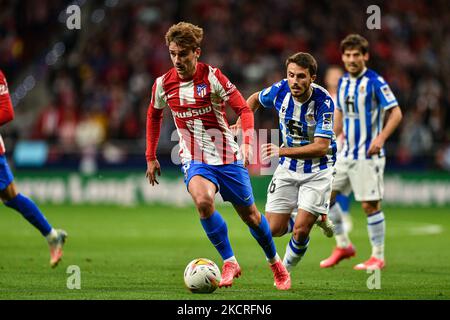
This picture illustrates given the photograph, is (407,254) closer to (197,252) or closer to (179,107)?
(197,252)

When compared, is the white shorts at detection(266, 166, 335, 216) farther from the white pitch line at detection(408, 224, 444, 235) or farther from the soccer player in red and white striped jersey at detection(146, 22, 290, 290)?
the white pitch line at detection(408, 224, 444, 235)

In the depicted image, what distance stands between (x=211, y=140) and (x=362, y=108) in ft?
8.41

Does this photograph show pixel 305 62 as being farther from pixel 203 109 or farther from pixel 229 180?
pixel 229 180

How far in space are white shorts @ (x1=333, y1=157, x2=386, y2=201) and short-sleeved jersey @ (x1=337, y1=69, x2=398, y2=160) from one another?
80 mm

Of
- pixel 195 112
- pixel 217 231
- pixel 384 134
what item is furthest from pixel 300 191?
pixel 384 134

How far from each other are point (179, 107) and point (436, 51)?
589 inches

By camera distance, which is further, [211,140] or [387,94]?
[387,94]

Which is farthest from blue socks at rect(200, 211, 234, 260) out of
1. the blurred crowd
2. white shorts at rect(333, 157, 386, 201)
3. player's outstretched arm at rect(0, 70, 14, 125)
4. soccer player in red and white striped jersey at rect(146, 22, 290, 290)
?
the blurred crowd

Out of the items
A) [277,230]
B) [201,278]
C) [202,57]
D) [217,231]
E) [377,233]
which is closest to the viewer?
[201,278]

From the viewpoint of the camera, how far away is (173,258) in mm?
10219

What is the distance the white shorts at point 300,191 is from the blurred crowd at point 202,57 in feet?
32.1

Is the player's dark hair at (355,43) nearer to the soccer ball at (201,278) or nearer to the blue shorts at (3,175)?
the soccer ball at (201,278)

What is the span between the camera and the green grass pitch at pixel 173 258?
23.8 feet

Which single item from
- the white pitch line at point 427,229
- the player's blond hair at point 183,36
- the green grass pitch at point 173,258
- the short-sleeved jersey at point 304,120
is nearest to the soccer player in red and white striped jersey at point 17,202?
the green grass pitch at point 173,258
